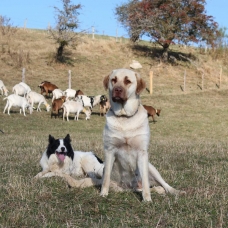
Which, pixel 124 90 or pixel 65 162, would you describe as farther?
pixel 65 162

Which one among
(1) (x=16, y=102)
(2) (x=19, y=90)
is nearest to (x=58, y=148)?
(1) (x=16, y=102)

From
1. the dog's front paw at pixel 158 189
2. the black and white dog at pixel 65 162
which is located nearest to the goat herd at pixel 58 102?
the black and white dog at pixel 65 162

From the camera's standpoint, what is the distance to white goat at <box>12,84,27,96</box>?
89.3ft

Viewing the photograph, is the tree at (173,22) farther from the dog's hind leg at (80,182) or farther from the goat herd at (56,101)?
the dog's hind leg at (80,182)

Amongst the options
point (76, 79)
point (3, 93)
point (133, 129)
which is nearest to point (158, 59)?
point (76, 79)

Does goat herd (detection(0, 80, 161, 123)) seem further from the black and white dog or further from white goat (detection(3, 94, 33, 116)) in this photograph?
the black and white dog

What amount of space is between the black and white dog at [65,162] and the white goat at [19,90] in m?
20.4

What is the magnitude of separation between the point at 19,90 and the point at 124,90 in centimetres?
2311

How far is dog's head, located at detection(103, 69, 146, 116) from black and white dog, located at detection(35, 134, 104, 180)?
1952mm

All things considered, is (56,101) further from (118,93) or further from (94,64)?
(118,93)

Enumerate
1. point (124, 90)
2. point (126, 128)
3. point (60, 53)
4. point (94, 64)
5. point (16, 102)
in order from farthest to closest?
point (94, 64) < point (60, 53) < point (16, 102) < point (126, 128) < point (124, 90)

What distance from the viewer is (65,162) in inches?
284

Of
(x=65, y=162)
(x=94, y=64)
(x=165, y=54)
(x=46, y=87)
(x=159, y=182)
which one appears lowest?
(x=65, y=162)

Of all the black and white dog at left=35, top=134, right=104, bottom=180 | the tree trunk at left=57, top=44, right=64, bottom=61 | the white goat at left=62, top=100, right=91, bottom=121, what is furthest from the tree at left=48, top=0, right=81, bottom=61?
the black and white dog at left=35, top=134, right=104, bottom=180
